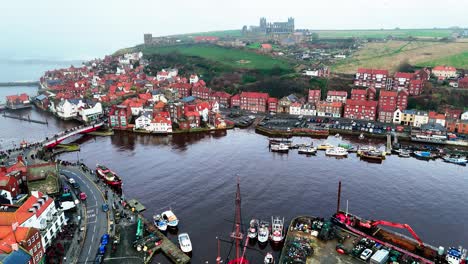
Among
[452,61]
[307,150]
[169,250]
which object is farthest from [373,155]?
[452,61]

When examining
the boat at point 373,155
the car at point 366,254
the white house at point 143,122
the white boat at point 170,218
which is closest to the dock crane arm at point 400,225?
the car at point 366,254

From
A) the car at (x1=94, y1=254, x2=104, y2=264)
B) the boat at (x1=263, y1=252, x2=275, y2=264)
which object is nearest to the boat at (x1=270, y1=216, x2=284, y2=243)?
the boat at (x1=263, y1=252, x2=275, y2=264)

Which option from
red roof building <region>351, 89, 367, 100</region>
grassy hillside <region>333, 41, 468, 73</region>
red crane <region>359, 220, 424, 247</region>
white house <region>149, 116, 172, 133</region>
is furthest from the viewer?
grassy hillside <region>333, 41, 468, 73</region>

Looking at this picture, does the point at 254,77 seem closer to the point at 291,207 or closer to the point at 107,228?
the point at 291,207

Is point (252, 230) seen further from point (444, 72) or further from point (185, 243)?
point (444, 72)

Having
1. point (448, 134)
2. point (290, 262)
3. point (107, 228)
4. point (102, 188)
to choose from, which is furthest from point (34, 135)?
point (448, 134)

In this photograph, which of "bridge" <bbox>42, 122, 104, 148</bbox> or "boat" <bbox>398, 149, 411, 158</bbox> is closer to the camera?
"boat" <bbox>398, 149, 411, 158</bbox>

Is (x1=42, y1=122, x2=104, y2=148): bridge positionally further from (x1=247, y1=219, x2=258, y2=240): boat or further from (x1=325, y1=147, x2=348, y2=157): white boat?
(x1=325, y1=147, x2=348, y2=157): white boat

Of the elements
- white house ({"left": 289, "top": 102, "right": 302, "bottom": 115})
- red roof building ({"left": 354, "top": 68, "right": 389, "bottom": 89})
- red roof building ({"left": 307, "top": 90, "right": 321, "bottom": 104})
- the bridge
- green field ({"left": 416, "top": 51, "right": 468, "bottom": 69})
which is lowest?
the bridge
